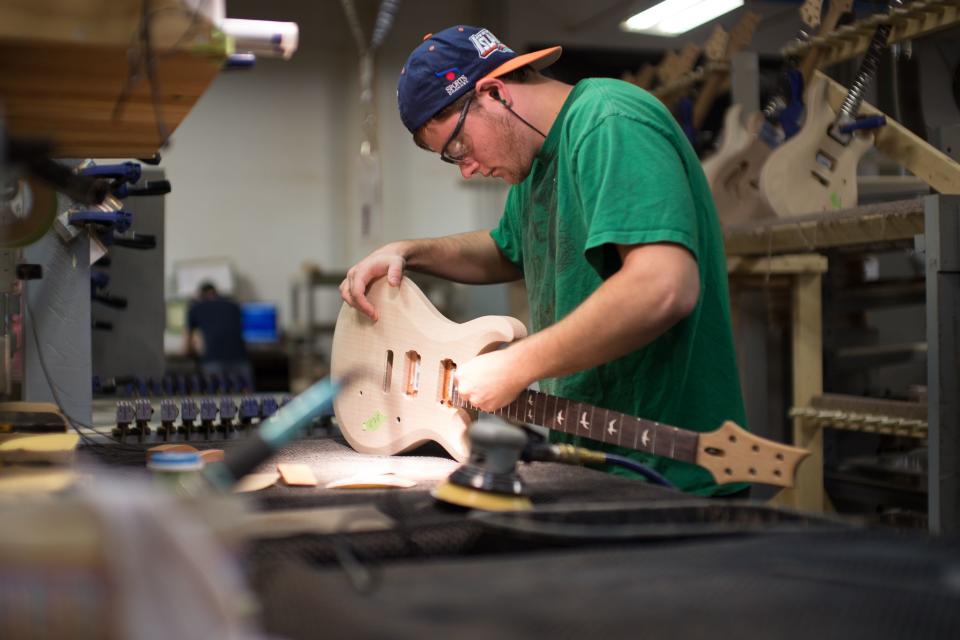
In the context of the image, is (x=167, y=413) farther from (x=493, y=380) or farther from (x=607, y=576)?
(x=607, y=576)

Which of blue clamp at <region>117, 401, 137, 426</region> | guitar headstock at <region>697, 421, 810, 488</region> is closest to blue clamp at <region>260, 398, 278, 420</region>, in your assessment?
blue clamp at <region>117, 401, 137, 426</region>

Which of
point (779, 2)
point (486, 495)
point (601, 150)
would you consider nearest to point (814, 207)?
point (601, 150)

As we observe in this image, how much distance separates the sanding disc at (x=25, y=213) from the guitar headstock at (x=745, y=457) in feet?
3.51

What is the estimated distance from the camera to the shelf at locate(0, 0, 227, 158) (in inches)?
35.8

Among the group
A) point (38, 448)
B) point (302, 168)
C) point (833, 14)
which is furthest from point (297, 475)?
point (302, 168)

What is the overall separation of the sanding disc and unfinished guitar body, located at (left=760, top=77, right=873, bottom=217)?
7.35 feet

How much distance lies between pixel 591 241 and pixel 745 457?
14.9 inches

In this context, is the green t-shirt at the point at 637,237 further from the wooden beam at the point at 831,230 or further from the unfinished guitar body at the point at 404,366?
the wooden beam at the point at 831,230

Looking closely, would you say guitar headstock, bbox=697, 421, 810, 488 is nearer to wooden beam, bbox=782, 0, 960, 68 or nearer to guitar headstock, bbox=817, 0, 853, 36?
wooden beam, bbox=782, 0, 960, 68

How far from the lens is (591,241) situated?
130 cm

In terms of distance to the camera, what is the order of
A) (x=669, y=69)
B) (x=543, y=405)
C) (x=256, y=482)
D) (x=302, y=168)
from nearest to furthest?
(x=256, y=482) → (x=543, y=405) → (x=669, y=69) → (x=302, y=168)

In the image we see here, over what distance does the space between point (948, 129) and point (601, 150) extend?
1919 mm

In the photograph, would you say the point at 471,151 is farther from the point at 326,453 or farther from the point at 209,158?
the point at 209,158

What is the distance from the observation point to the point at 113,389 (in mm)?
2451
